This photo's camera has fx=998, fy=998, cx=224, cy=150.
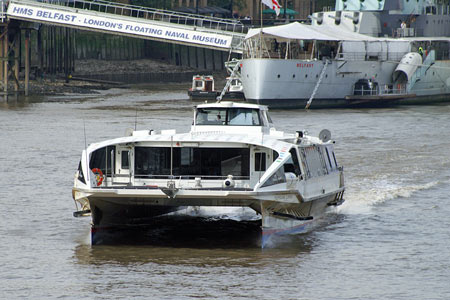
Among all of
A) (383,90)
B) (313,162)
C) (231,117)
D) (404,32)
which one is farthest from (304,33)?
(313,162)

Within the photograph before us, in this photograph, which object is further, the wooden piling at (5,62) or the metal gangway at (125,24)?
the wooden piling at (5,62)

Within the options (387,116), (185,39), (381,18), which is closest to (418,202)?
(387,116)

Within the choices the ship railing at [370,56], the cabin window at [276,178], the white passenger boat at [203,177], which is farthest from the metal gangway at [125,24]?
the cabin window at [276,178]

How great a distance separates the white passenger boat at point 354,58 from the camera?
6538 centimetres

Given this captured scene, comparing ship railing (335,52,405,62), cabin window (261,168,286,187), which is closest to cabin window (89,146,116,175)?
cabin window (261,168,286,187)

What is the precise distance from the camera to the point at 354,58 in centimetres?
6962

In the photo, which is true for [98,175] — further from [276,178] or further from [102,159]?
[276,178]

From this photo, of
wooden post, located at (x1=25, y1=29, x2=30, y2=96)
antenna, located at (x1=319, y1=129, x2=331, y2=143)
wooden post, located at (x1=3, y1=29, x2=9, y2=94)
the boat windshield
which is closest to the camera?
the boat windshield

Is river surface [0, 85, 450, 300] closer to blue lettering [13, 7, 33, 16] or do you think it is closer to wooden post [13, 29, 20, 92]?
blue lettering [13, 7, 33, 16]

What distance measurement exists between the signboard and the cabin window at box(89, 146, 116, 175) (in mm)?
44586

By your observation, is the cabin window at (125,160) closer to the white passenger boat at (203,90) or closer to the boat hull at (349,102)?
the boat hull at (349,102)

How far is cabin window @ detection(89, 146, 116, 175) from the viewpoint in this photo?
2300 cm

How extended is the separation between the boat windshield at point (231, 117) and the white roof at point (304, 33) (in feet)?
130

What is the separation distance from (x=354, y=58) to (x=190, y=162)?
47951 mm
